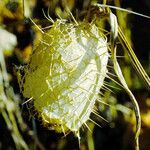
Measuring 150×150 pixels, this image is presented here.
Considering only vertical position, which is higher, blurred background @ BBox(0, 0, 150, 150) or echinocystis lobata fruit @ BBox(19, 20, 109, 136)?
echinocystis lobata fruit @ BBox(19, 20, 109, 136)

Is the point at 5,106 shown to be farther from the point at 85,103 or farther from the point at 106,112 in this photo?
the point at 85,103

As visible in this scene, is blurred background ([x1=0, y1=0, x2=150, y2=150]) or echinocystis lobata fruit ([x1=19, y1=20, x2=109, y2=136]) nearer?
echinocystis lobata fruit ([x1=19, y1=20, x2=109, y2=136])

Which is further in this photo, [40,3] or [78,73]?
[40,3]

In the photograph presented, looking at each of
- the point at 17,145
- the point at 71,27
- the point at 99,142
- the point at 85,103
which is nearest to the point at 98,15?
the point at 71,27

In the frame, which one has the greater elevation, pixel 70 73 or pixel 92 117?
pixel 70 73

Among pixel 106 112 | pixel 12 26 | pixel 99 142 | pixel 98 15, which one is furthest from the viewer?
pixel 99 142
